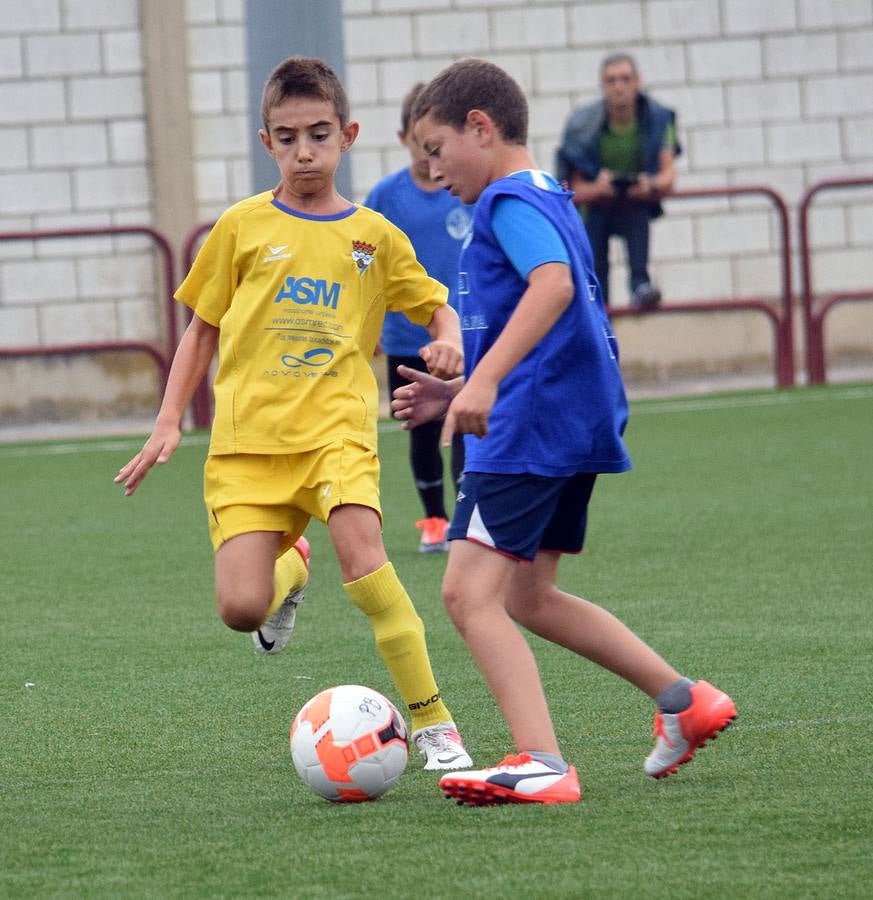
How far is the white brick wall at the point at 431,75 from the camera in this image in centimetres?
1393

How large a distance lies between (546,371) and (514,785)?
80cm

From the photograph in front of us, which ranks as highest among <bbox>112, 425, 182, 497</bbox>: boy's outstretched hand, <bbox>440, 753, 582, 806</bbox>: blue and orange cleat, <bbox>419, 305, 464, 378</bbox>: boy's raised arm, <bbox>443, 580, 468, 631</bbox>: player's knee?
<bbox>419, 305, 464, 378</bbox>: boy's raised arm

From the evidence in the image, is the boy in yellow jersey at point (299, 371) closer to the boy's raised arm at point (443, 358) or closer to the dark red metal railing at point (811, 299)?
the boy's raised arm at point (443, 358)

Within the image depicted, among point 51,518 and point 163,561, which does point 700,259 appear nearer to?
point 51,518

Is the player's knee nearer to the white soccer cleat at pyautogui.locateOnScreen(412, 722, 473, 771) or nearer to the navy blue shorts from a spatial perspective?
the navy blue shorts

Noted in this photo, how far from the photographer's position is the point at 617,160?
12406mm

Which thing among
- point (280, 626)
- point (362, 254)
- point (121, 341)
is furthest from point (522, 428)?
point (121, 341)

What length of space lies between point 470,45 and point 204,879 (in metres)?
11.8

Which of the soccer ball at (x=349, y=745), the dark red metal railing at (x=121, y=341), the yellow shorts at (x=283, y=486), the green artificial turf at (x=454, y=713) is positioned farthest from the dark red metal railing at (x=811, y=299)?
the soccer ball at (x=349, y=745)

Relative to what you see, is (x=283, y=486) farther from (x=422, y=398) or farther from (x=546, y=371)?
(x=546, y=371)

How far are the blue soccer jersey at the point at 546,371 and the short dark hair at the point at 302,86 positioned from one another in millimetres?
726

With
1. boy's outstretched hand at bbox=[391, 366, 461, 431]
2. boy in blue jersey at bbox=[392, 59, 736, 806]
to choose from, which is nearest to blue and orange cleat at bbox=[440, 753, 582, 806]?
boy in blue jersey at bbox=[392, 59, 736, 806]

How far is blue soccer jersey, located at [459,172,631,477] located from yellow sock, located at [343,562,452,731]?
470mm

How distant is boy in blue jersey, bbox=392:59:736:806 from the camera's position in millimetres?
3654
